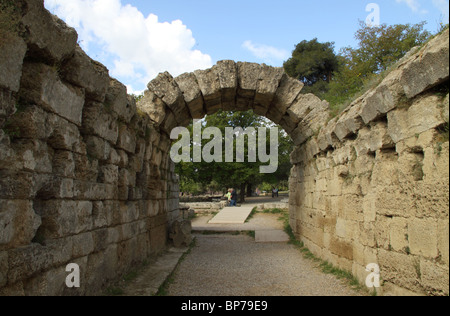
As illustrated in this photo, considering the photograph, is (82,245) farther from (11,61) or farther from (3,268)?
(11,61)

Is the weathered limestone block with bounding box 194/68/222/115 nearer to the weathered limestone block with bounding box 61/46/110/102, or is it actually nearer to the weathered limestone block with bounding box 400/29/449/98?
the weathered limestone block with bounding box 61/46/110/102

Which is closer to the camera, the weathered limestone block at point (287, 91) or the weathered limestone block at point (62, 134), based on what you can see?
the weathered limestone block at point (62, 134)

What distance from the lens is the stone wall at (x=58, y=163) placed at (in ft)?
9.49

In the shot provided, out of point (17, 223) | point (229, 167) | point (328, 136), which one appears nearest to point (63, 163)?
point (17, 223)

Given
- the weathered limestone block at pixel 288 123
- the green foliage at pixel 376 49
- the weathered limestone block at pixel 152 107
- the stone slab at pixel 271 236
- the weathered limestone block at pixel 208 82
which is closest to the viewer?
the weathered limestone block at pixel 152 107

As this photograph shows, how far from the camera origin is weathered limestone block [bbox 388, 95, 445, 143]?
3201mm

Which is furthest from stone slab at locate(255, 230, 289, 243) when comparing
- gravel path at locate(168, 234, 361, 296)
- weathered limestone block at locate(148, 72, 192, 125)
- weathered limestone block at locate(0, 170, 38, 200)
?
weathered limestone block at locate(0, 170, 38, 200)

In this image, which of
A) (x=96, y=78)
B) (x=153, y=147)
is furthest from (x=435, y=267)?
(x=153, y=147)

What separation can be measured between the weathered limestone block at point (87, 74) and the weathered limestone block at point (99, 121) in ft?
0.47

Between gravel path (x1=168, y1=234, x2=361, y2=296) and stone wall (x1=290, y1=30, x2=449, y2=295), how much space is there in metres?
0.54

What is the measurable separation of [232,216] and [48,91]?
12054 millimetres

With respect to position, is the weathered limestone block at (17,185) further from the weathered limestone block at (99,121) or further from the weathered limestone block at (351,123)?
the weathered limestone block at (351,123)

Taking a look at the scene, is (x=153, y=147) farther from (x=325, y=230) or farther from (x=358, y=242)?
(x=358, y=242)

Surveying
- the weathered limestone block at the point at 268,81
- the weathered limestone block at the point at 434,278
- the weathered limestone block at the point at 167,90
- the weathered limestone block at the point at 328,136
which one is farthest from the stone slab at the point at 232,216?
the weathered limestone block at the point at 434,278
